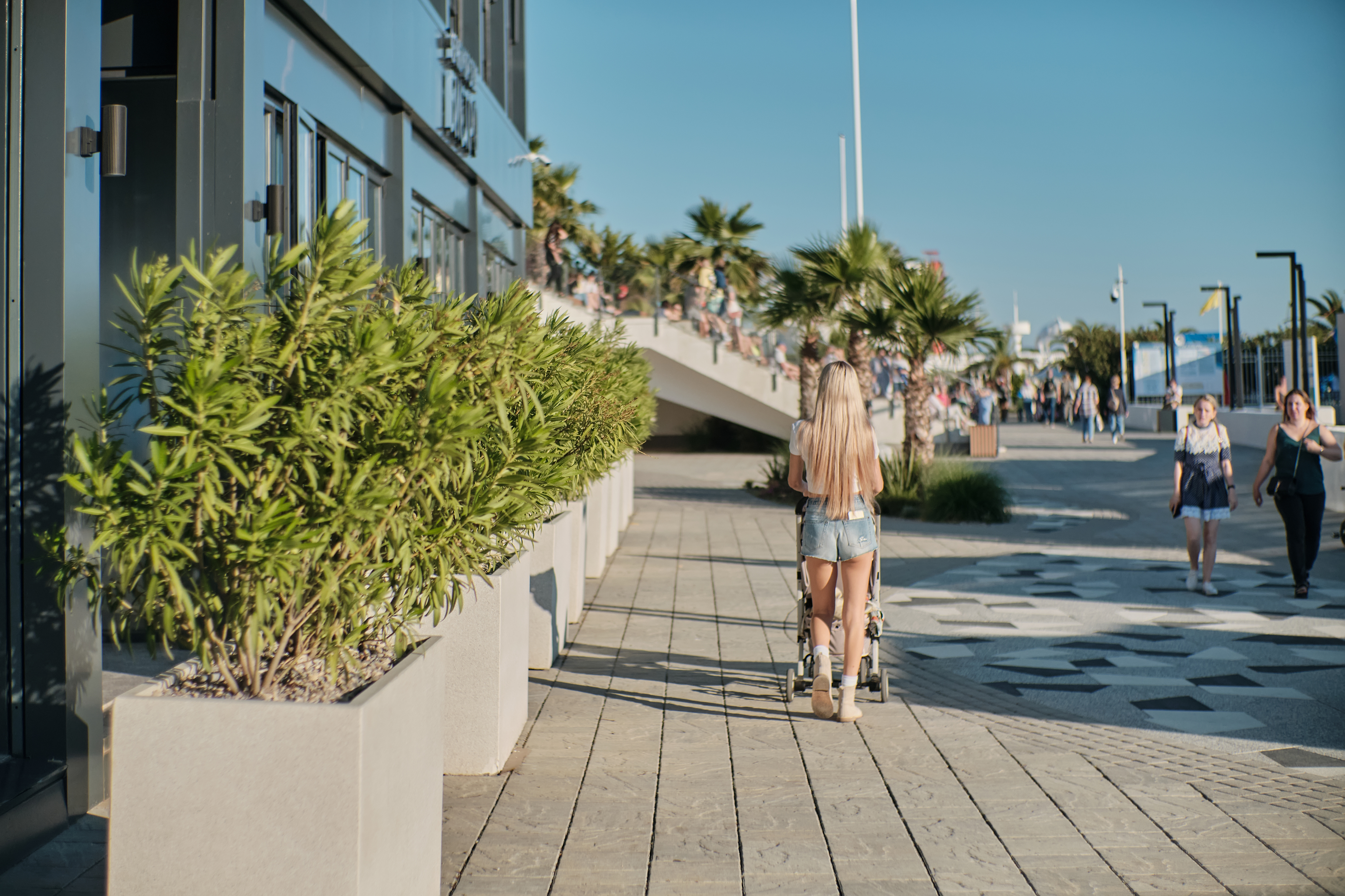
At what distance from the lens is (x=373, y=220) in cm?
1141

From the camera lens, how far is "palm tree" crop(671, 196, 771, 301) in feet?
116

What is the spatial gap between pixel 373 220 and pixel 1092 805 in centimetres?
925

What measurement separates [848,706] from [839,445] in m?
1.34

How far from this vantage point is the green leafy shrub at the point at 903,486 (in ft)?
57.1

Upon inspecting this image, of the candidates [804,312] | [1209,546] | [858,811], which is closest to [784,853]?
[858,811]

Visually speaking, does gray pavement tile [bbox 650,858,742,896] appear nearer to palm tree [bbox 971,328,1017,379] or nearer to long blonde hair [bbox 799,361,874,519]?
long blonde hair [bbox 799,361,874,519]

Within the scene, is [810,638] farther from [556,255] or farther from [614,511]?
[556,255]

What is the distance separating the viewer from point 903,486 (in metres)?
17.7

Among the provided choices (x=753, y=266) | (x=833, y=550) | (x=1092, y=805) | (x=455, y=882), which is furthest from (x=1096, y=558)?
(x=753, y=266)

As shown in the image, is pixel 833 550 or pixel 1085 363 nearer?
pixel 833 550

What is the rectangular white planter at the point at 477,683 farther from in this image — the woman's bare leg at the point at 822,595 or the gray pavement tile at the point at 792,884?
the woman's bare leg at the point at 822,595

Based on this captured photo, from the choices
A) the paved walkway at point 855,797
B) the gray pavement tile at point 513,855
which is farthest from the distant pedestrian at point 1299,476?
the gray pavement tile at point 513,855

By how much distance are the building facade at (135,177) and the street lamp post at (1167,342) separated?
32.8m

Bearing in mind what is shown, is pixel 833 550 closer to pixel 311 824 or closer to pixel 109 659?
pixel 311 824
